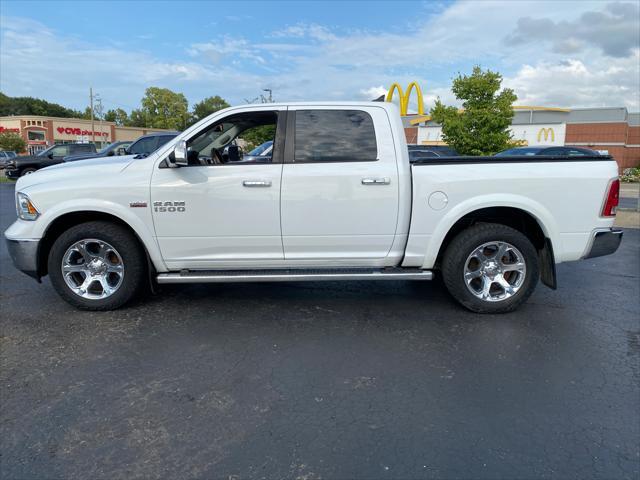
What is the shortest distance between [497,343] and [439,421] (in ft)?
4.46

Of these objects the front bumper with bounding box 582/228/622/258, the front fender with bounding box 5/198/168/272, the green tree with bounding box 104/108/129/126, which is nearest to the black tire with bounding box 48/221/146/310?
the front fender with bounding box 5/198/168/272

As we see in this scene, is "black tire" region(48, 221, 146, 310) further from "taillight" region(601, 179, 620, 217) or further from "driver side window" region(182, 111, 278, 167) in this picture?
"taillight" region(601, 179, 620, 217)

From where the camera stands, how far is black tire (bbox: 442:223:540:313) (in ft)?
14.5

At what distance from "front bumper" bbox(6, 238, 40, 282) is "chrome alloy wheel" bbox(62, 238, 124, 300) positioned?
0.82 feet

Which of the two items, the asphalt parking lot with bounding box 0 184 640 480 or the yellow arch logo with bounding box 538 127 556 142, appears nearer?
the asphalt parking lot with bounding box 0 184 640 480

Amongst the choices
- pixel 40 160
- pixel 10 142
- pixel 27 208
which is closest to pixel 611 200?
pixel 27 208

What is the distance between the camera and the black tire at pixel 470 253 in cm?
443

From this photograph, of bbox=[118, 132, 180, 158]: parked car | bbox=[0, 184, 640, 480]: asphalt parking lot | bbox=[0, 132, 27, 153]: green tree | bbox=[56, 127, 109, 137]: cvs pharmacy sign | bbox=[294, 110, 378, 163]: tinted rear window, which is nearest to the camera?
bbox=[0, 184, 640, 480]: asphalt parking lot

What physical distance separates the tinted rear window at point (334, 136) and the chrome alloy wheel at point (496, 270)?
1.40 metres

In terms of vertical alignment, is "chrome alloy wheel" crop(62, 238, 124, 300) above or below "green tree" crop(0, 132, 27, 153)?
below

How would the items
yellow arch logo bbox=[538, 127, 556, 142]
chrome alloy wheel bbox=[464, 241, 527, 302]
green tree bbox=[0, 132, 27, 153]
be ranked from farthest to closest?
green tree bbox=[0, 132, 27, 153]
yellow arch logo bbox=[538, 127, 556, 142]
chrome alloy wheel bbox=[464, 241, 527, 302]

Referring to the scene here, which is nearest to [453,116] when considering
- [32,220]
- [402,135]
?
[402,135]

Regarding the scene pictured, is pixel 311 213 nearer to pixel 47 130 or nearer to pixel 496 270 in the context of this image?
pixel 496 270

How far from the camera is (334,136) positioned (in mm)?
4430
